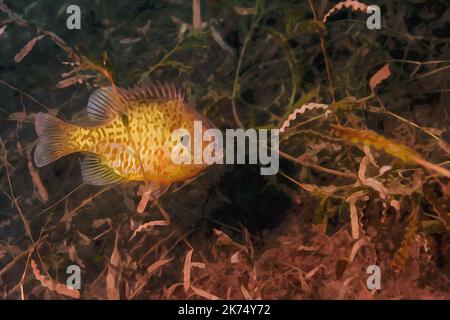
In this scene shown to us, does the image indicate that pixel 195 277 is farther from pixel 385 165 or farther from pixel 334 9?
pixel 334 9

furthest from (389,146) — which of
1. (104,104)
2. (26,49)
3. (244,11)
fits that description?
(26,49)

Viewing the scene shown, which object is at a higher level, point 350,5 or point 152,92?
point 350,5

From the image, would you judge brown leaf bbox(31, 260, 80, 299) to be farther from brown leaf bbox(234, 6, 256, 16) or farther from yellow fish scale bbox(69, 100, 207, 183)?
brown leaf bbox(234, 6, 256, 16)

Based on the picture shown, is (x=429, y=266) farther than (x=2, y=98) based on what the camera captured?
No

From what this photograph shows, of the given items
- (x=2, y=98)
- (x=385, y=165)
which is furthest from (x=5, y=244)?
(x=385, y=165)

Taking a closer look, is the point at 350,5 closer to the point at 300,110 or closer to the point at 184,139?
the point at 300,110

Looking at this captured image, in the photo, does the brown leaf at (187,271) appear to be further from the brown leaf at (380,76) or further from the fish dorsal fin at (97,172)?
the brown leaf at (380,76)
